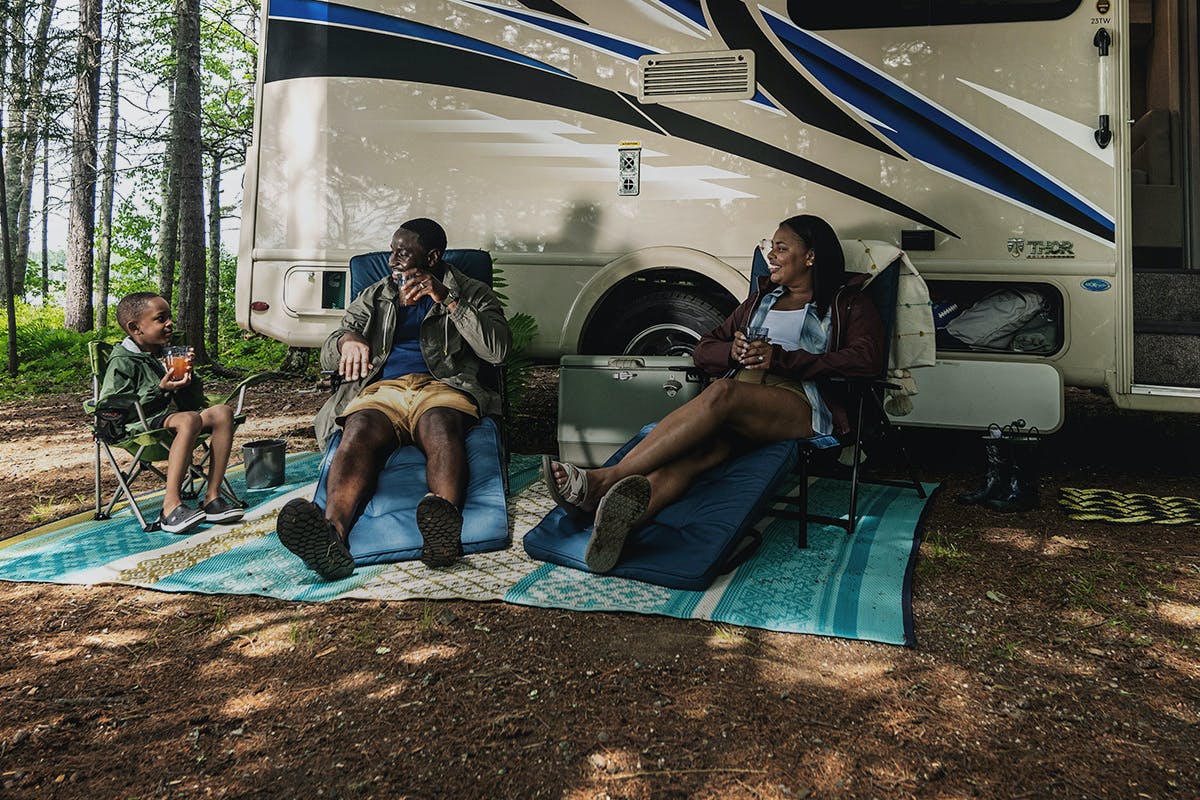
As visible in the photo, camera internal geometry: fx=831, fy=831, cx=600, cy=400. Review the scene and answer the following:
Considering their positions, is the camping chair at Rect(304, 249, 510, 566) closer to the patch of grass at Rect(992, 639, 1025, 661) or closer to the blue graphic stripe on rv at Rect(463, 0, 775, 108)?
the patch of grass at Rect(992, 639, 1025, 661)

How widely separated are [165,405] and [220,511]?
0.47 m

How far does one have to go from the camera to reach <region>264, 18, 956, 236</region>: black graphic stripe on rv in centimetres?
392

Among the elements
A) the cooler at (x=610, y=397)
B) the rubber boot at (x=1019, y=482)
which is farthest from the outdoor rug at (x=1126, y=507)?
the cooler at (x=610, y=397)

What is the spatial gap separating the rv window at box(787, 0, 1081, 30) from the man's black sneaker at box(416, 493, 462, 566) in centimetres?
285

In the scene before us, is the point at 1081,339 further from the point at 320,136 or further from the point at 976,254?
the point at 320,136

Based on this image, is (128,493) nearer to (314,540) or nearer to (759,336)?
(314,540)

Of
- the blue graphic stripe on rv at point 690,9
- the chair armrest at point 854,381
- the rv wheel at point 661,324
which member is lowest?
the chair armrest at point 854,381

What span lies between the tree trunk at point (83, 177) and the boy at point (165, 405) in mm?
7121

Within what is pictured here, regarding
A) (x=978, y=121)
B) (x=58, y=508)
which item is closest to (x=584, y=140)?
(x=978, y=121)

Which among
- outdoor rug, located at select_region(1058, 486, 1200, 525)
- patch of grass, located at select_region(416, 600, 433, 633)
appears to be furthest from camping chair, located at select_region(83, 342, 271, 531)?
outdoor rug, located at select_region(1058, 486, 1200, 525)

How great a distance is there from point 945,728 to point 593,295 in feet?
9.07

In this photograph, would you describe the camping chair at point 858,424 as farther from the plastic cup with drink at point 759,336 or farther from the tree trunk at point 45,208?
the tree trunk at point 45,208

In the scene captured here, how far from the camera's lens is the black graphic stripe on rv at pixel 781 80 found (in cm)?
386

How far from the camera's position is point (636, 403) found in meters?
3.94
